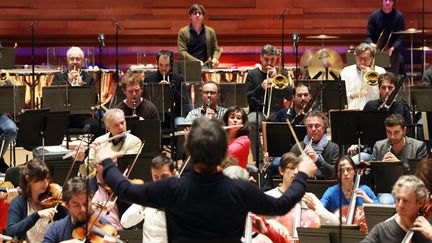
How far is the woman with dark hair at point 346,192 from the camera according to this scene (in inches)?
244

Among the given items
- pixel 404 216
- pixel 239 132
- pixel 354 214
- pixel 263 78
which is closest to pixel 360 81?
pixel 263 78

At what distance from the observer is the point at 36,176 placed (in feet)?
19.3

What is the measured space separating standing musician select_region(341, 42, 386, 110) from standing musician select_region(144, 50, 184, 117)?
164 cm

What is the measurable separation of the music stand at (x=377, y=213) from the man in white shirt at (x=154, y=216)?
1193 mm

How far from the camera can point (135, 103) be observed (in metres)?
8.57

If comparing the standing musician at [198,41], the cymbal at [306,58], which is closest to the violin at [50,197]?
the standing musician at [198,41]

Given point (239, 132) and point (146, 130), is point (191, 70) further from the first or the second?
point (239, 132)

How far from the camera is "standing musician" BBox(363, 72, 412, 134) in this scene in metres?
8.32

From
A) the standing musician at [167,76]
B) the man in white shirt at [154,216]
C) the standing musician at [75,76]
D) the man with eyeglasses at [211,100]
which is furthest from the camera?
the standing musician at [167,76]

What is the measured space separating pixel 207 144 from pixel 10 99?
547 centimetres

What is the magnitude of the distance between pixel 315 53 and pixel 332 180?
4.45m

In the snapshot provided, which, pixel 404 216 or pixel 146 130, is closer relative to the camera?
pixel 404 216

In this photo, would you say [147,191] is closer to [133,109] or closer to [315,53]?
[133,109]

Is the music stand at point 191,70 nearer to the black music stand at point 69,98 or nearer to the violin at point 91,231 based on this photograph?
the black music stand at point 69,98
